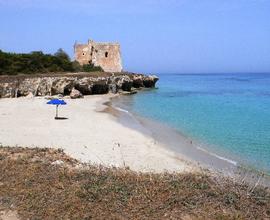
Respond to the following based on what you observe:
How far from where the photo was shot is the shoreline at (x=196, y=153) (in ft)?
40.5

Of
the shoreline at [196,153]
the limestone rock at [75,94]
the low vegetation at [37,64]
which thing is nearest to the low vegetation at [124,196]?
the shoreline at [196,153]

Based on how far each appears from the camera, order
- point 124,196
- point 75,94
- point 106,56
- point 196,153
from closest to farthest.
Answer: point 124,196 < point 196,153 < point 75,94 < point 106,56

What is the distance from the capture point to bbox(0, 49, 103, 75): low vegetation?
51.2 meters

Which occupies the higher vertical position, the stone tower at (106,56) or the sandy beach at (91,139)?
the stone tower at (106,56)

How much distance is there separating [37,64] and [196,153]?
4231 cm

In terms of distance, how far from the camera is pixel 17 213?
23.0 feet

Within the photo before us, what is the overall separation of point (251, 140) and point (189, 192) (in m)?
12.8

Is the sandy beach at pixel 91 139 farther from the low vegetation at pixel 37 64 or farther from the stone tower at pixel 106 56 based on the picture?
the stone tower at pixel 106 56

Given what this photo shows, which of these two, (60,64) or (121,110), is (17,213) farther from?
(60,64)

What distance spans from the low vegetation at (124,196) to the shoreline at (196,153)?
2952 mm

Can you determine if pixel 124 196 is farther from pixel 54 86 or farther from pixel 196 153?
pixel 54 86

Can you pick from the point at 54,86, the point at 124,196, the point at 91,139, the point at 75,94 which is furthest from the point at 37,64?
the point at 124,196

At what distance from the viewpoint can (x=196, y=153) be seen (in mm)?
17094

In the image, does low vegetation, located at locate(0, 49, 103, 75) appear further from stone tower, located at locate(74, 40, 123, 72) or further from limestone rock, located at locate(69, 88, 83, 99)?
limestone rock, located at locate(69, 88, 83, 99)
